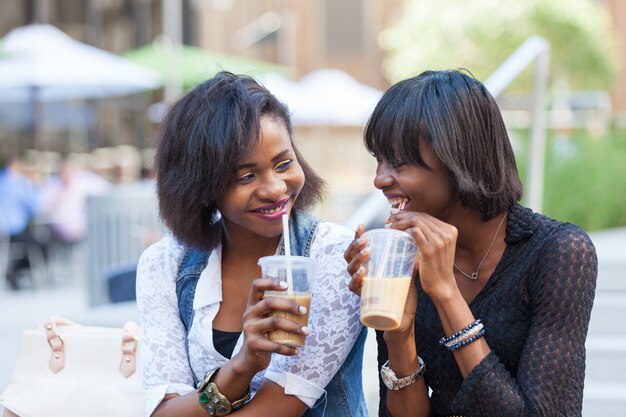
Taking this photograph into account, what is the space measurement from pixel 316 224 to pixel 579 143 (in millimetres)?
5458

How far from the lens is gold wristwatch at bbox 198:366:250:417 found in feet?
7.13

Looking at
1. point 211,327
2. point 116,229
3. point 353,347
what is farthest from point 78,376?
point 116,229

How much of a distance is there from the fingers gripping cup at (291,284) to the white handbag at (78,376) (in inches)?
27.2

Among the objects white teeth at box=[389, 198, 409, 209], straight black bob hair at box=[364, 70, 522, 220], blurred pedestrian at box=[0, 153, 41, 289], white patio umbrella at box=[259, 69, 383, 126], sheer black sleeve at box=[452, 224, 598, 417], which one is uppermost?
white patio umbrella at box=[259, 69, 383, 126]

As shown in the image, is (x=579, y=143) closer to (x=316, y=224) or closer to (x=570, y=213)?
(x=570, y=213)

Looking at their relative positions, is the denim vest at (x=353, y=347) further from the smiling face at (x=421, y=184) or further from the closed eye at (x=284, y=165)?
the smiling face at (x=421, y=184)

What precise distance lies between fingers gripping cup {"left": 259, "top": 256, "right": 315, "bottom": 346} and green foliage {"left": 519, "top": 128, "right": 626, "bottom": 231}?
499cm

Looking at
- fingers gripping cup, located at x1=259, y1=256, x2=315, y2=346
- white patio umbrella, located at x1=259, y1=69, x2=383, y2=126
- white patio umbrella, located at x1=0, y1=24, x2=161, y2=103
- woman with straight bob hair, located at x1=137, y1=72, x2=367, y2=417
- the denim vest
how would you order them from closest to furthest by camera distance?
fingers gripping cup, located at x1=259, y1=256, x2=315, y2=346, woman with straight bob hair, located at x1=137, y1=72, x2=367, y2=417, the denim vest, white patio umbrella, located at x1=0, y1=24, x2=161, y2=103, white patio umbrella, located at x1=259, y1=69, x2=383, y2=126

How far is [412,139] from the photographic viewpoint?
2.09 metres

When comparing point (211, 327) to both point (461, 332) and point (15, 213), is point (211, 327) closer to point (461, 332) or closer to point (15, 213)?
point (461, 332)

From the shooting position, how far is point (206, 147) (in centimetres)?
229

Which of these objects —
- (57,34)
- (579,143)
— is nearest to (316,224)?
(579,143)

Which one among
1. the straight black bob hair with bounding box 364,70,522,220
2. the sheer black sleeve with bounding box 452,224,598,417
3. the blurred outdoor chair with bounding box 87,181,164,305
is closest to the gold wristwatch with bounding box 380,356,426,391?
the sheer black sleeve with bounding box 452,224,598,417

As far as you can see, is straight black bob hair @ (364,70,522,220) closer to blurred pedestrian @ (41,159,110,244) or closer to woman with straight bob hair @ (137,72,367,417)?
woman with straight bob hair @ (137,72,367,417)
